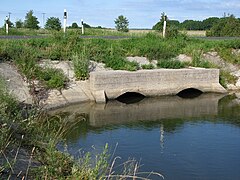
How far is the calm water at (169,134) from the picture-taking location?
393 inches

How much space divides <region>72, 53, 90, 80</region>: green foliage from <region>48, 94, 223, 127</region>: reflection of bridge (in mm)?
1849

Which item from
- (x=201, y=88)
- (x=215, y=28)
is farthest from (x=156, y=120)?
(x=215, y=28)

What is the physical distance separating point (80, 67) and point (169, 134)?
709cm

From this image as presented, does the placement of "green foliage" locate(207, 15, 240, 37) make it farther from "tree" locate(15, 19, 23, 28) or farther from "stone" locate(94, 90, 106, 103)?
"stone" locate(94, 90, 106, 103)

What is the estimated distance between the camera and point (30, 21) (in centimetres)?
→ 3900

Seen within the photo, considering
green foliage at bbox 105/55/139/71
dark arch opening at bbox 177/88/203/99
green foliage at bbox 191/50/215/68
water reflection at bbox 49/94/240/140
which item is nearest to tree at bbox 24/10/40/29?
green foliage at bbox 105/55/139/71

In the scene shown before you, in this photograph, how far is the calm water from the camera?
9984 mm

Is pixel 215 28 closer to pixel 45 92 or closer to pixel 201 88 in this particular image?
A: pixel 201 88

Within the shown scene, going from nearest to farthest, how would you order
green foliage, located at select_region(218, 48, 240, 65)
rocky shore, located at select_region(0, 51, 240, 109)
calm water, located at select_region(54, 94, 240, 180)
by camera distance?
calm water, located at select_region(54, 94, 240, 180), rocky shore, located at select_region(0, 51, 240, 109), green foliage, located at select_region(218, 48, 240, 65)

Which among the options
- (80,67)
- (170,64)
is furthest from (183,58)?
(80,67)

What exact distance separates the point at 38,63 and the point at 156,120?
6.53m

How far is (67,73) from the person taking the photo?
19078 mm

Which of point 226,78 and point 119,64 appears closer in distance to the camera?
point 119,64

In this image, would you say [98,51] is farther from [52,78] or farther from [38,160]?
[38,160]
